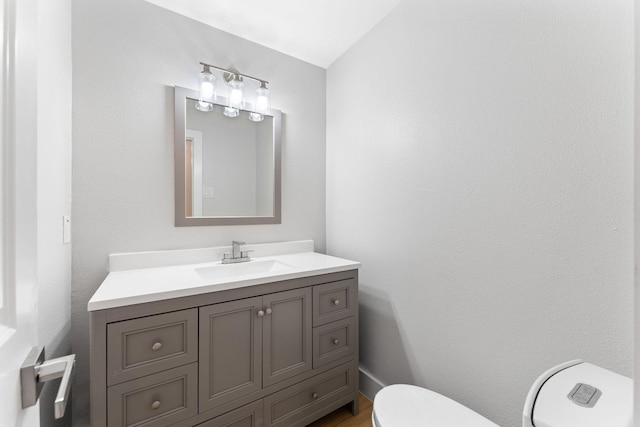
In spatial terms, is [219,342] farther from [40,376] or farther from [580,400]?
[580,400]

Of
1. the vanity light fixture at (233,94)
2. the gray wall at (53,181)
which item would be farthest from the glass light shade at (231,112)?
the gray wall at (53,181)

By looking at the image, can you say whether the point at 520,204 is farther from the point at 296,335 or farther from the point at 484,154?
the point at 296,335

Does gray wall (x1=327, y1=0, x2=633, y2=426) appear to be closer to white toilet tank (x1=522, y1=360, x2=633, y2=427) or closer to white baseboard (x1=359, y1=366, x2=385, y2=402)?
white baseboard (x1=359, y1=366, x2=385, y2=402)

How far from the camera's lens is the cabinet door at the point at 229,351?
3.58ft

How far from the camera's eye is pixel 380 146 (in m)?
1.62

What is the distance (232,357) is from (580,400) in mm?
1120

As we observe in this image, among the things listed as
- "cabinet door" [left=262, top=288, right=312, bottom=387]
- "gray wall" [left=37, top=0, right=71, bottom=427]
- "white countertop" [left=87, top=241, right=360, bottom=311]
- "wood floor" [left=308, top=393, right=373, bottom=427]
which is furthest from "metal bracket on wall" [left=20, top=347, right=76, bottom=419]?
"wood floor" [left=308, top=393, right=373, bottom=427]

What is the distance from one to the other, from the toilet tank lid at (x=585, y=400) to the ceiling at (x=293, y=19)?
1774mm

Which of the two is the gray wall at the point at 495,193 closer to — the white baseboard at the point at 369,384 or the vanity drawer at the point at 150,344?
the white baseboard at the point at 369,384

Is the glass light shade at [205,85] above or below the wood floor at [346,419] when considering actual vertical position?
above

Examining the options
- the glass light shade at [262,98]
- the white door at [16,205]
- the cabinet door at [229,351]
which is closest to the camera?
the white door at [16,205]

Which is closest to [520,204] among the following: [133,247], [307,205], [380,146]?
[380,146]

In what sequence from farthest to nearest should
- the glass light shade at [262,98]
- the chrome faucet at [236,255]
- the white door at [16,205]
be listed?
1. the glass light shade at [262,98]
2. the chrome faucet at [236,255]
3. the white door at [16,205]

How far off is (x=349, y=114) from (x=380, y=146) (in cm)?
41
